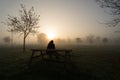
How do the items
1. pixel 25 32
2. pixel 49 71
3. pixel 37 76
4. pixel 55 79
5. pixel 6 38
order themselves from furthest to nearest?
1. pixel 6 38
2. pixel 25 32
3. pixel 49 71
4. pixel 37 76
5. pixel 55 79

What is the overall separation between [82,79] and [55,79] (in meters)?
1.77

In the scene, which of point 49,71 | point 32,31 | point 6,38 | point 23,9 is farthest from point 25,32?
point 6,38

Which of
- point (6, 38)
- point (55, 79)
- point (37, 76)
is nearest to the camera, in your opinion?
point (55, 79)

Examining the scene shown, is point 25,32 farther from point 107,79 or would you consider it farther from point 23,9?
point 107,79

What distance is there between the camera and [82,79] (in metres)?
8.53

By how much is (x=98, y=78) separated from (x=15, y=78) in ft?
18.5

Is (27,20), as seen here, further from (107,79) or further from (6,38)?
(6,38)

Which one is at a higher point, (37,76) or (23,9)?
(23,9)

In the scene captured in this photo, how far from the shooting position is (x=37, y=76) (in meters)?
9.06

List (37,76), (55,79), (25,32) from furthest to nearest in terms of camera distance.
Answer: (25,32)
(37,76)
(55,79)

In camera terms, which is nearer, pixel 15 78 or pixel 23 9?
pixel 15 78

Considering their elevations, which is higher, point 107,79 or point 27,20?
point 27,20

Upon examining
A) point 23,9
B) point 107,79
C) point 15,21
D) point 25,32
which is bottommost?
point 107,79

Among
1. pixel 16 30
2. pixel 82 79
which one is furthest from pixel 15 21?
pixel 82 79
